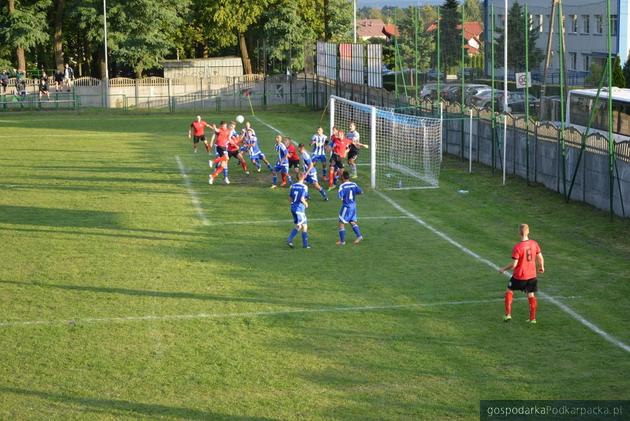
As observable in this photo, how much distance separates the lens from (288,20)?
8275cm

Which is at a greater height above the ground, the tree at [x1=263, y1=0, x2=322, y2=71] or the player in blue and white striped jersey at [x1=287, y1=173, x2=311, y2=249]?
the tree at [x1=263, y1=0, x2=322, y2=71]

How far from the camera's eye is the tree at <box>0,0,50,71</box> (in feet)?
241

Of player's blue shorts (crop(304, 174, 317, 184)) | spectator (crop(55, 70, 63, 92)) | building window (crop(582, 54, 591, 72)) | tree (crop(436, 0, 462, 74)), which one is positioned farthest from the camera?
tree (crop(436, 0, 462, 74))

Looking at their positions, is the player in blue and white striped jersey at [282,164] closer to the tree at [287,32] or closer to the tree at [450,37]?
the tree at [450,37]

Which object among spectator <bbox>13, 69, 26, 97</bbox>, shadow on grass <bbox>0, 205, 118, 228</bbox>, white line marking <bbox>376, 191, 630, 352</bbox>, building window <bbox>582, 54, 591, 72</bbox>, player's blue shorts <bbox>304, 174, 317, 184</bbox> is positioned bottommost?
white line marking <bbox>376, 191, 630, 352</bbox>

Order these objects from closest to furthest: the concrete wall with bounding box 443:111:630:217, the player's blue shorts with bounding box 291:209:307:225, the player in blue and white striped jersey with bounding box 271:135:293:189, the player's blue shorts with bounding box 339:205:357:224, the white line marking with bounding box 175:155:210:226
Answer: the player's blue shorts with bounding box 291:209:307:225, the player's blue shorts with bounding box 339:205:357:224, the concrete wall with bounding box 443:111:630:217, the white line marking with bounding box 175:155:210:226, the player in blue and white striped jersey with bounding box 271:135:293:189

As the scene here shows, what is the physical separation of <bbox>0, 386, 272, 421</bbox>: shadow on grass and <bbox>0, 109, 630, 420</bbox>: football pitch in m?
0.04

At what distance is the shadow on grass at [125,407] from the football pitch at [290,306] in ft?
0.13

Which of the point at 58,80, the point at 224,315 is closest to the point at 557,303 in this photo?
the point at 224,315

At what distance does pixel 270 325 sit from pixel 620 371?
600 centimetres

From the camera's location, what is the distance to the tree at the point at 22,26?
73.6 m

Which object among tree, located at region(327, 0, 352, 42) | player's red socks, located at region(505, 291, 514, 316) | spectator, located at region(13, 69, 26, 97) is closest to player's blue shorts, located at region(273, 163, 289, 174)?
player's red socks, located at region(505, 291, 514, 316)

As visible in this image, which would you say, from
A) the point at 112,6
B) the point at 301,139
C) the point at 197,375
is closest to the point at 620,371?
the point at 197,375

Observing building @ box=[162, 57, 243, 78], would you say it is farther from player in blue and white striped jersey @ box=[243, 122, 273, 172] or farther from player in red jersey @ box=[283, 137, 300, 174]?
player in red jersey @ box=[283, 137, 300, 174]
